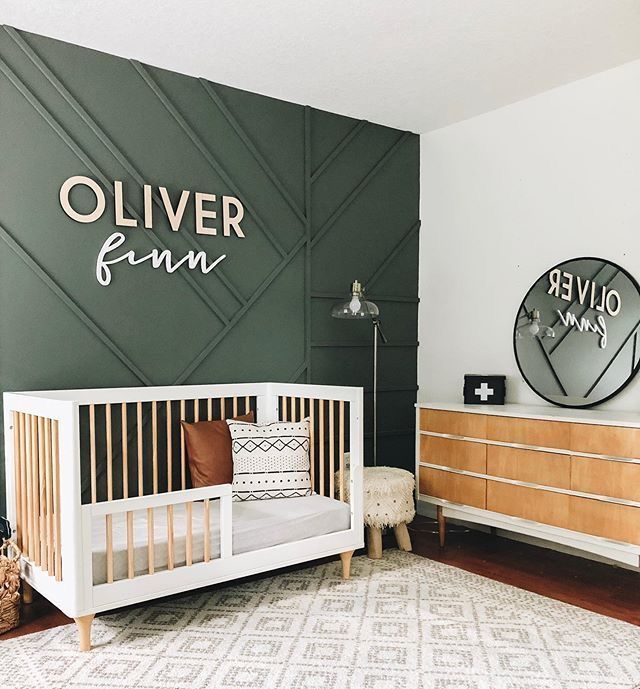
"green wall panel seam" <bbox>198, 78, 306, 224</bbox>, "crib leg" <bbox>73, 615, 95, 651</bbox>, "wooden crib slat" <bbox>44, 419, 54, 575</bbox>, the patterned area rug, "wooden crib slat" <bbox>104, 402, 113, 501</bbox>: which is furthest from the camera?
"green wall panel seam" <bbox>198, 78, 306, 224</bbox>

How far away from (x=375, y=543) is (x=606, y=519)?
1.14 metres

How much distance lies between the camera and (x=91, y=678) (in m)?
2.26

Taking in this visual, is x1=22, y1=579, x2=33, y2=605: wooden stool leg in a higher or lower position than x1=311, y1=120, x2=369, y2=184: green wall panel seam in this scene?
lower

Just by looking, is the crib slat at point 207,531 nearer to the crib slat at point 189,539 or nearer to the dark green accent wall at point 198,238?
the crib slat at point 189,539

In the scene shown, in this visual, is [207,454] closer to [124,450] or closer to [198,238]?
[124,450]

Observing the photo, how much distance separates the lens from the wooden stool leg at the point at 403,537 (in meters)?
3.66

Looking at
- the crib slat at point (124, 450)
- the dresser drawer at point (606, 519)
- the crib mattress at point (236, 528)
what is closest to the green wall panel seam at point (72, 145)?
the crib slat at point (124, 450)

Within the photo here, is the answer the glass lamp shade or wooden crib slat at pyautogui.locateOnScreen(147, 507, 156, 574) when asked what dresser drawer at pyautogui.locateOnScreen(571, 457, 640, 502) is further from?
wooden crib slat at pyautogui.locateOnScreen(147, 507, 156, 574)

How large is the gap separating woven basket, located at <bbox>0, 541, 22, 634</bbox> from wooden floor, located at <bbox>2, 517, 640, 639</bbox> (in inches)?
1.7

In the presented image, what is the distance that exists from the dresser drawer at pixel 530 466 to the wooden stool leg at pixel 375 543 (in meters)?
0.65

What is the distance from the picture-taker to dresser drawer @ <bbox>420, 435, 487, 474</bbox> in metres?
3.54

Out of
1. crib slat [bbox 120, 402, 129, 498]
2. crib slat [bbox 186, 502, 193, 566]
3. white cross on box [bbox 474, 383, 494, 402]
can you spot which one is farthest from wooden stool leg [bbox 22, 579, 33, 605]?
white cross on box [bbox 474, 383, 494, 402]

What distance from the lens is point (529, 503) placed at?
10.8 feet

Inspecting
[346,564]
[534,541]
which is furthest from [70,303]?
[534,541]
